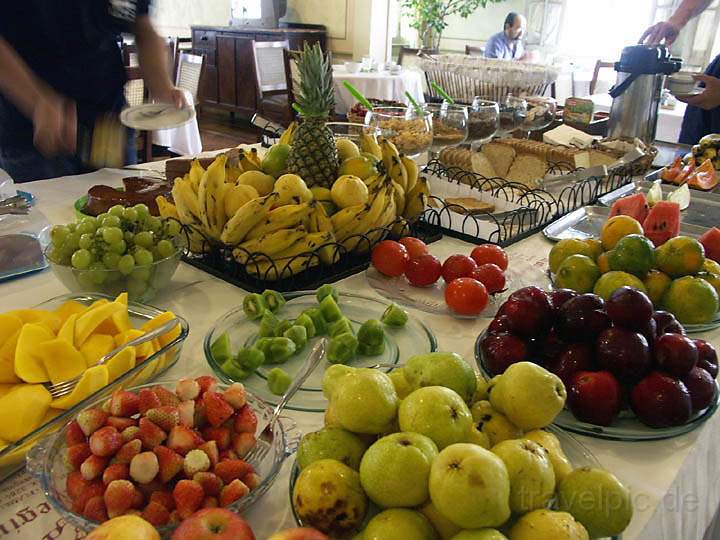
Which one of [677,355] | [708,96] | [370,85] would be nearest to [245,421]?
[677,355]

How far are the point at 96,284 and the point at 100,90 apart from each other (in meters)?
1.08

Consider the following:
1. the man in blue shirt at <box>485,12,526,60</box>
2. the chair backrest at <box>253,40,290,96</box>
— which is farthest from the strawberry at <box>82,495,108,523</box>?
the man in blue shirt at <box>485,12,526,60</box>

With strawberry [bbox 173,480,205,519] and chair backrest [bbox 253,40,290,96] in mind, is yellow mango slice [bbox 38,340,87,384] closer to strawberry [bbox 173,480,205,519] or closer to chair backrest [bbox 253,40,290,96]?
strawberry [bbox 173,480,205,519]

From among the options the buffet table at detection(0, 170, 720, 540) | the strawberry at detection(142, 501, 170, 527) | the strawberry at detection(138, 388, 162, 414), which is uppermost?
the strawberry at detection(138, 388, 162, 414)

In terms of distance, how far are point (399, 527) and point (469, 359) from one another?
1.36 ft

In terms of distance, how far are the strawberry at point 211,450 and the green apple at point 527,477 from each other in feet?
0.82

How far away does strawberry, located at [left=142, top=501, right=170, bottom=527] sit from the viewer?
465mm

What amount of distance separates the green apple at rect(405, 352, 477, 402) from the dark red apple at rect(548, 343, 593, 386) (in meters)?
0.15

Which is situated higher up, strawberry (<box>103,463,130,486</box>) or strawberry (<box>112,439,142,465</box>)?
strawberry (<box>112,439,142,465</box>)

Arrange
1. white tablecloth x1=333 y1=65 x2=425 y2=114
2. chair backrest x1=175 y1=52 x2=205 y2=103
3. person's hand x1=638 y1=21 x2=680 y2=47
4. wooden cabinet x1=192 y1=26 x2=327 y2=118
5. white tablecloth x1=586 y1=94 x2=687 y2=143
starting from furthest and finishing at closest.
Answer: wooden cabinet x1=192 y1=26 x2=327 y2=118 < white tablecloth x1=333 y1=65 x2=425 y2=114 < chair backrest x1=175 y1=52 x2=205 y2=103 < white tablecloth x1=586 y1=94 x2=687 y2=143 < person's hand x1=638 y1=21 x2=680 y2=47

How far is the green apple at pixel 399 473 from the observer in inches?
17.4

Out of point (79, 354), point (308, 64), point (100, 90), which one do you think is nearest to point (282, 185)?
point (308, 64)

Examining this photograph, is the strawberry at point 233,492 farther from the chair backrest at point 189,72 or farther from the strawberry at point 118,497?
the chair backrest at point 189,72

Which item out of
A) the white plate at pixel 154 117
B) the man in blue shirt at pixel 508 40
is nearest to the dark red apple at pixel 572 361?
the white plate at pixel 154 117
